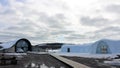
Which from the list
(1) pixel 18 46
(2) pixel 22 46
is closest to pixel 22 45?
(2) pixel 22 46

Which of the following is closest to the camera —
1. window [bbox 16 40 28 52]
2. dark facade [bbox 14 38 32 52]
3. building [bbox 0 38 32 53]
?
building [bbox 0 38 32 53]

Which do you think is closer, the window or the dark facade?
the dark facade

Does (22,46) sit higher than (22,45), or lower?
lower

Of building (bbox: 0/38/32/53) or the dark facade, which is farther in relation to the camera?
the dark facade

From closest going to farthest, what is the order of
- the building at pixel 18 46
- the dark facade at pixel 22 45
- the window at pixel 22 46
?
the building at pixel 18 46
the dark facade at pixel 22 45
the window at pixel 22 46

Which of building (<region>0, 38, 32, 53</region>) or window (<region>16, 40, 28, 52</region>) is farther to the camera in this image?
window (<region>16, 40, 28, 52</region>)

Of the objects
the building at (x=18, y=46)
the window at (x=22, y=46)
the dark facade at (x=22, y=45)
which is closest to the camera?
the building at (x=18, y=46)

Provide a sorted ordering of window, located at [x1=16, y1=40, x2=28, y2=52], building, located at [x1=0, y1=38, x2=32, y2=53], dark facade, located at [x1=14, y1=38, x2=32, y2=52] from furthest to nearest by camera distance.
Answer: window, located at [x1=16, y1=40, x2=28, y2=52], dark facade, located at [x1=14, y1=38, x2=32, y2=52], building, located at [x1=0, y1=38, x2=32, y2=53]

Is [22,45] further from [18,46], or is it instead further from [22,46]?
[18,46]

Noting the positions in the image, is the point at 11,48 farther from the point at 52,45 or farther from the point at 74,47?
the point at 52,45

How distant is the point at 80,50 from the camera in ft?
282

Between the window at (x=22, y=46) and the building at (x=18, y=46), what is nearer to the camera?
the building at (x=18, y=46)

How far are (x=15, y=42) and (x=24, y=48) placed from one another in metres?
7.14

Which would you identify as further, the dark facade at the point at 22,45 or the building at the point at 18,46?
the dark facade at the point at 22,45
